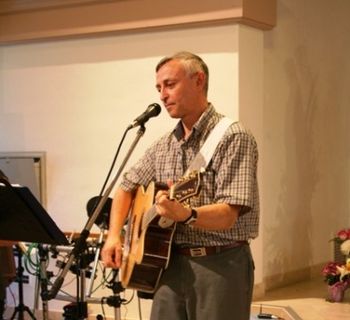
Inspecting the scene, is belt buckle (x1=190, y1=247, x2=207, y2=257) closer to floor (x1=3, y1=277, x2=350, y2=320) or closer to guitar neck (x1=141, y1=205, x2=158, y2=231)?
guitar neck (x1=141, y1=205, x2=158, y2=231)

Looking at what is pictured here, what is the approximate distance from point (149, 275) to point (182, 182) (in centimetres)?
41

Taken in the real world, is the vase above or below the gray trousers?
below

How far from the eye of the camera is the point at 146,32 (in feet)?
14.6

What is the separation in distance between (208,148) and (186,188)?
0.21 metres

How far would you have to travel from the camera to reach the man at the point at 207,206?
2.12 metres

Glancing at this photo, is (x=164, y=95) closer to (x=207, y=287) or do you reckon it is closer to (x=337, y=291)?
(x=207, y=287)

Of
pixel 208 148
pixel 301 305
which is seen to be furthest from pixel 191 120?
pixel 301 305

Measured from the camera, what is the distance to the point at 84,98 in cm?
471

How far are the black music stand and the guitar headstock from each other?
718 mm

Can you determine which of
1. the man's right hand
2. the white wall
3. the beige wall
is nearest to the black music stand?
the man's right hand

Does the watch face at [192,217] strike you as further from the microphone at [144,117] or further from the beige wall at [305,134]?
the beige wall at [305,134]

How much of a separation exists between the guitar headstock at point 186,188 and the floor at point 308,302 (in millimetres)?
2160

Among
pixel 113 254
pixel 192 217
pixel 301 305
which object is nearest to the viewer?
pixel 192 217

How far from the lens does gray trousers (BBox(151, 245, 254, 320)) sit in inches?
84.4
